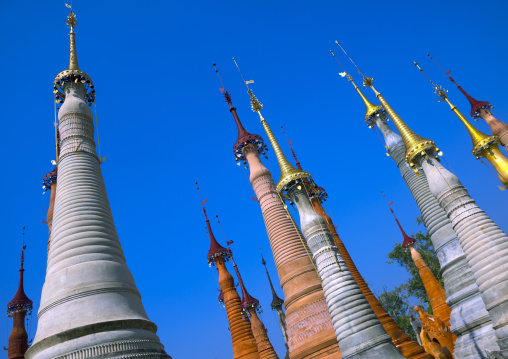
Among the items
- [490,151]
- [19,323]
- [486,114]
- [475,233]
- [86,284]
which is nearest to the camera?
[86,284]

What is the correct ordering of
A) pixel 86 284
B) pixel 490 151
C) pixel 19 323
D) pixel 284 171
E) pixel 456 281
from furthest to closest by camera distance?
pixel 19 323
pixel 490 151
pixel 456 281
pixel 284 171
pixel 86 284

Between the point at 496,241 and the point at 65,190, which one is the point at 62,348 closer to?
the point at 65,190

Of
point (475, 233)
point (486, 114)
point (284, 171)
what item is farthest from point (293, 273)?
point (486, 114)

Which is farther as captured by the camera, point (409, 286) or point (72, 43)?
point (409, 286)

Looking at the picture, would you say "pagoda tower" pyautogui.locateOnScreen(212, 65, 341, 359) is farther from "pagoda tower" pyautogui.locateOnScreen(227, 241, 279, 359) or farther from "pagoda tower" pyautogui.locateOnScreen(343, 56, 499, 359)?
"pagoda tower" pyautogui.locateOnScreen(227, 241, 279, 359)

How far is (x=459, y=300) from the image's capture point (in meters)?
15.1

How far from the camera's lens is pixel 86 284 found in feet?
27.0

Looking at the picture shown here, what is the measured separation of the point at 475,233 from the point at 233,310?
18032 millimetres

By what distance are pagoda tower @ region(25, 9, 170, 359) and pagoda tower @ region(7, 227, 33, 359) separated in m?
19.1

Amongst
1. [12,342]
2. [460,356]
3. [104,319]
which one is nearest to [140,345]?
[104,319]

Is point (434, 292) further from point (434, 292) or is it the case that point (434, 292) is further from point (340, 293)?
point (340, 293)

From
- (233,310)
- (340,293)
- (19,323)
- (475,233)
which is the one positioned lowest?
(340,293)

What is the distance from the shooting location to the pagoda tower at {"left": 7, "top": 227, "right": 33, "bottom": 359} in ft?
78.8

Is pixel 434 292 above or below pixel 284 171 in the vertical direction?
below
